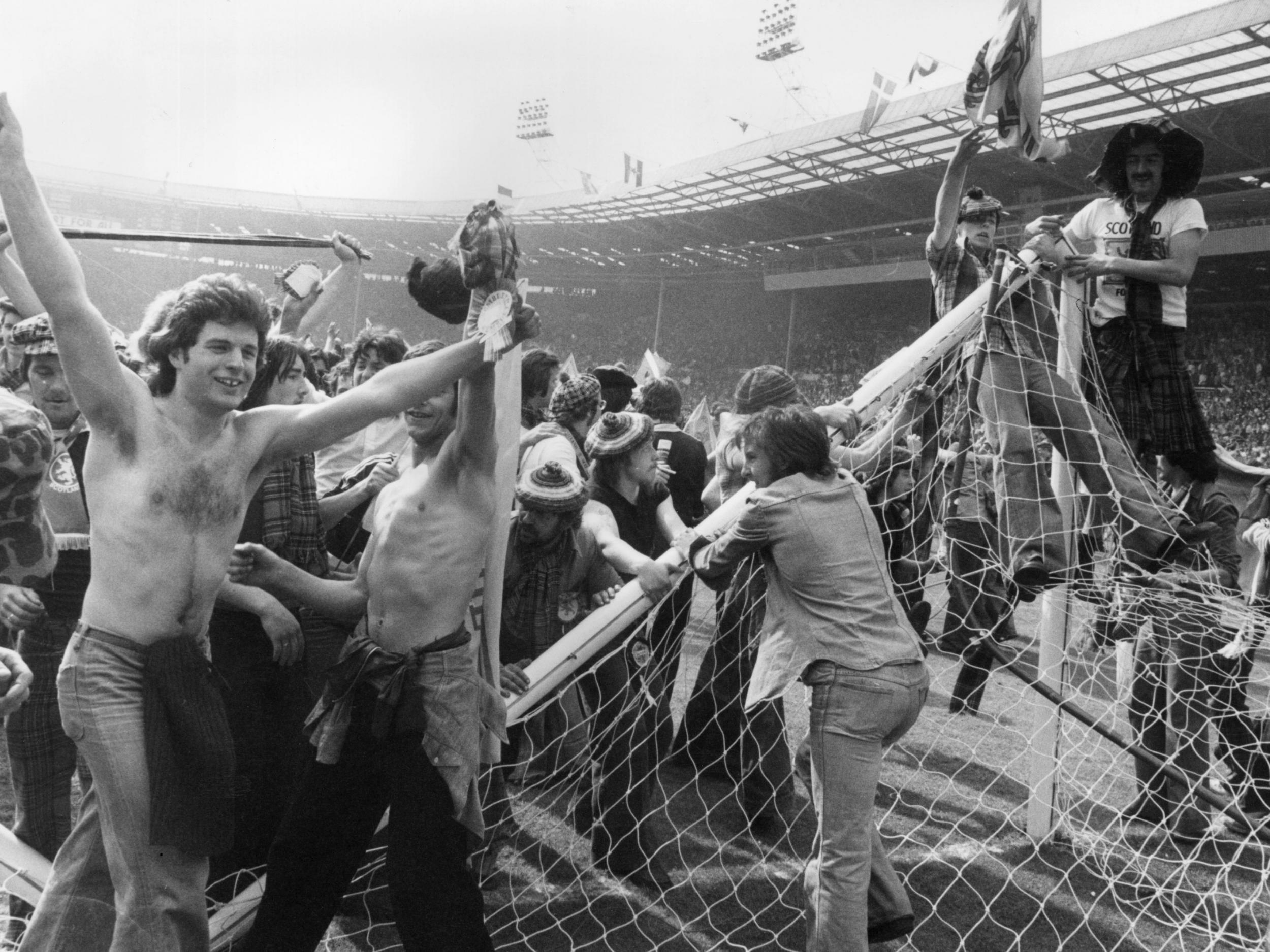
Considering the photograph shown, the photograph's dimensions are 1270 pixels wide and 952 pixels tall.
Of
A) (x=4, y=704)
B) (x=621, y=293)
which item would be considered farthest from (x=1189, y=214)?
(x=621, y=293)

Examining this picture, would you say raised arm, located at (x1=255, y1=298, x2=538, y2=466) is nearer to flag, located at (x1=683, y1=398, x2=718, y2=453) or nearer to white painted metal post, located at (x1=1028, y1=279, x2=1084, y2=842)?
white painted metal post, located at (x1=1028, y1=279, x2=1084, y2=842)

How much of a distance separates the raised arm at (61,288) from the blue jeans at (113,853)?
51 centimetres

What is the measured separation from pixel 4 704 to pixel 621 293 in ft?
118

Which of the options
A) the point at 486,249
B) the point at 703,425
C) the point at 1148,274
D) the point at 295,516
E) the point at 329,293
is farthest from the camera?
the point at 703,425

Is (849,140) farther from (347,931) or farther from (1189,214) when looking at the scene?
(347,931)

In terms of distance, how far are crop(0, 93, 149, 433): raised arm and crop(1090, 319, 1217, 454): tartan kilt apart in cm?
339

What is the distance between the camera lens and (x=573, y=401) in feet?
12.8

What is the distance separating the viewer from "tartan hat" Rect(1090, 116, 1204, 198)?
3.66 metres

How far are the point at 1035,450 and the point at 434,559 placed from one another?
2.33 m

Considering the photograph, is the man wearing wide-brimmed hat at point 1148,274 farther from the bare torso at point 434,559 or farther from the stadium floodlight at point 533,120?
the stadium floodlight at point 533,120

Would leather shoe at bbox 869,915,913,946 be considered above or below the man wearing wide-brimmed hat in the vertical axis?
below

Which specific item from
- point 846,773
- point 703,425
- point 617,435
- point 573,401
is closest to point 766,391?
point 617,435

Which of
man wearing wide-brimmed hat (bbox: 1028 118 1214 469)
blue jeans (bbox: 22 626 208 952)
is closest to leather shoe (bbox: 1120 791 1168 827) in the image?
man wearing wide-brimmed hat (bbox: 1028 118 1214 469)

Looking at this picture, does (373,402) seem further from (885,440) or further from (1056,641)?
(1056,641)
